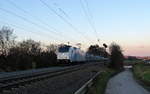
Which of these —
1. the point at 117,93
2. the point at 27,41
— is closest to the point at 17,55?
the point at 117,93

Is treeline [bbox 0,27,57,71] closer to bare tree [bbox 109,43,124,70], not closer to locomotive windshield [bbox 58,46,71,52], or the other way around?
locomotive windshield [bbox 58,46,71,52]

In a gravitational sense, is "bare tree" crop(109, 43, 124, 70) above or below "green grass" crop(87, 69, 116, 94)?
above

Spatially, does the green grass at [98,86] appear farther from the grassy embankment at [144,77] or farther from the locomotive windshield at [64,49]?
the locomotive windshield at [64,49]

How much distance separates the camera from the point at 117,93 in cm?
2638

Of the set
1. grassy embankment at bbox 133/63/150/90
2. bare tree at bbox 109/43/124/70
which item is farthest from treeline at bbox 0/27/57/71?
bare tree at bbox 109/43/124/70

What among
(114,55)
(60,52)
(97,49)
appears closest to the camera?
(60,52)

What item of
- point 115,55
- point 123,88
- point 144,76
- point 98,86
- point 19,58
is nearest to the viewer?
point 98,86

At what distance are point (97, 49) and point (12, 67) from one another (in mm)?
138701

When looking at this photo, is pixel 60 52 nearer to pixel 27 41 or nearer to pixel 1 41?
pixel 1 41

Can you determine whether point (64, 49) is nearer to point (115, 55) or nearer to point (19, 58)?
point (19, 58)

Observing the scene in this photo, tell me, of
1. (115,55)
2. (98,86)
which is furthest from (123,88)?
(115,55)

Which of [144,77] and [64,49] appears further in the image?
[64,49]

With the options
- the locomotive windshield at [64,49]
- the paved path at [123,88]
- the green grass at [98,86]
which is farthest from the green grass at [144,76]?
the locomotive windshield at [64,49]

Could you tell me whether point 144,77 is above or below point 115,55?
below
